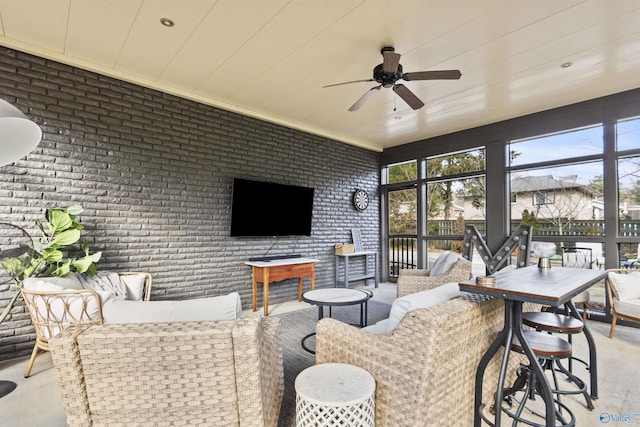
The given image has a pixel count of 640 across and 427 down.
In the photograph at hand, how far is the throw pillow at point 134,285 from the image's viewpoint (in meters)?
3.20

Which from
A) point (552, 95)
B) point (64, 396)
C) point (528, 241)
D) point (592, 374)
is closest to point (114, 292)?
point (64, 396)

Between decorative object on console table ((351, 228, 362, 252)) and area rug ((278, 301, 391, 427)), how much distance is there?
53.6 inches

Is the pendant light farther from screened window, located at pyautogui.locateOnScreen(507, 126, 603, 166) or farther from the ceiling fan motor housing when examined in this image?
screened window, located at pyautogui.locateOnScreen(507, 126, 603, 166)

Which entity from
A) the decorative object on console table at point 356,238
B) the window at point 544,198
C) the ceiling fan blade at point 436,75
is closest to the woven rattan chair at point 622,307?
the window at point 544,198

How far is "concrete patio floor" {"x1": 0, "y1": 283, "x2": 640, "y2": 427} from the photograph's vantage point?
79.2 inches

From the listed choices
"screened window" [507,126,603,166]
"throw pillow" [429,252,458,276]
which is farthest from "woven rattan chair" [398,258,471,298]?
"screened window" [507,126,603,166]

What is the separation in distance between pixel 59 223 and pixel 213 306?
7.54ft

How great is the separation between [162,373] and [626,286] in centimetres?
444

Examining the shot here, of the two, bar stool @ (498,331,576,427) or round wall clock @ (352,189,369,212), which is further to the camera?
round wall clock @ (352,189,369,212)

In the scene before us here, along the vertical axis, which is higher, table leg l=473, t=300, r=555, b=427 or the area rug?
table leg l=473, t=300, r=555, b=427

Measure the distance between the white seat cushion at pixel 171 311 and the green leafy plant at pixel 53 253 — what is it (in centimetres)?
164

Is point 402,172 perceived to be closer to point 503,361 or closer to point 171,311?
point 503,361

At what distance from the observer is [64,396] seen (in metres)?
1.34

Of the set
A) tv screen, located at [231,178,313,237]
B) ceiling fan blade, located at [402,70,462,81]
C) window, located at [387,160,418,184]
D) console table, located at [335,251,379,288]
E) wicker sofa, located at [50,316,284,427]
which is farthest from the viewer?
window, located at [387,160,418,184]
